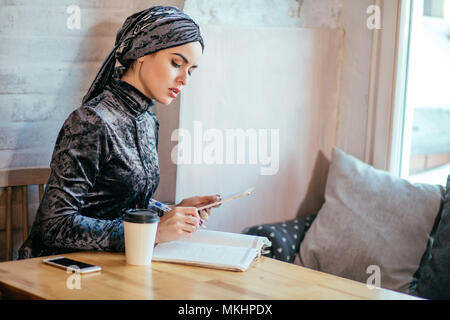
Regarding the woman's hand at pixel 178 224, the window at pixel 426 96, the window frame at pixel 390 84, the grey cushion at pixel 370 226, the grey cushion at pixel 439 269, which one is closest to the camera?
the woman's hand at pixel 178 224

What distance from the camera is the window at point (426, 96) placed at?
232 cm

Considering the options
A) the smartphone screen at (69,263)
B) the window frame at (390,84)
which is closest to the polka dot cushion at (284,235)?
the window frame at (390,84)

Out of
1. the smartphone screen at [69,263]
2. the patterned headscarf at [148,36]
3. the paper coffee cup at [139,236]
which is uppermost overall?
the patterned headscarf at [148,36]

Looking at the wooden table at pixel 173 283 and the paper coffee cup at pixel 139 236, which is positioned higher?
the paper coffee cup at pixel 139 236

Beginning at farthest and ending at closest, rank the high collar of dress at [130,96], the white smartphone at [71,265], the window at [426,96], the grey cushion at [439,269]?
the window at [426,96], the grey cushion at [439,269], the high collar of dress at [130,96], the white smartphone at [71,265]

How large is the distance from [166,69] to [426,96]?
51.5 inches

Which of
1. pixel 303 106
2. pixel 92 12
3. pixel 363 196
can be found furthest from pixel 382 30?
pixel 92 12

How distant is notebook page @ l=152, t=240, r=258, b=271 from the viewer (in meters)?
1.34

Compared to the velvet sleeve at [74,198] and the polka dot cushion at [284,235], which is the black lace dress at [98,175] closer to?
the velvet sleeve at [74,198]

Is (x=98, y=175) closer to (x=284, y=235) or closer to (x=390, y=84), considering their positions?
(x=284, y=235)

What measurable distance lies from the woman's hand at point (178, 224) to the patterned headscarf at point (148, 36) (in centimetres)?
50

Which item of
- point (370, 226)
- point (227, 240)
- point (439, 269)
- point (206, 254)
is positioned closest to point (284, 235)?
point (370, 226)

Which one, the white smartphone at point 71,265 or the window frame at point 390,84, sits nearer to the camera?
the white smartphone at point 71,265

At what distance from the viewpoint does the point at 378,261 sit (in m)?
2.15
